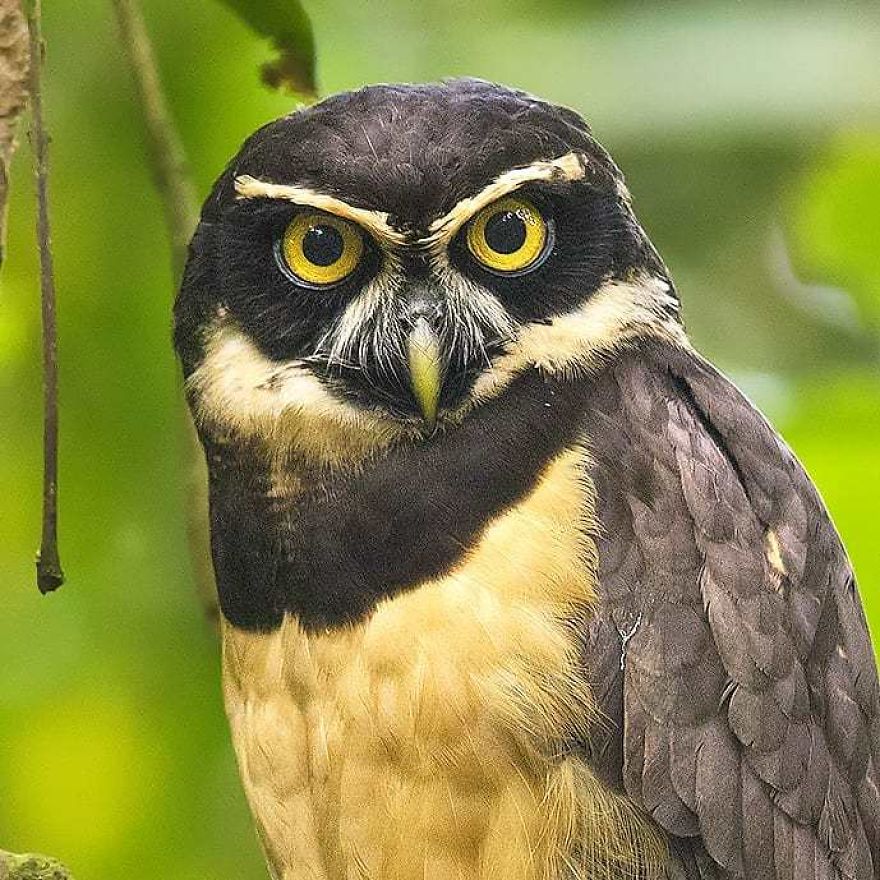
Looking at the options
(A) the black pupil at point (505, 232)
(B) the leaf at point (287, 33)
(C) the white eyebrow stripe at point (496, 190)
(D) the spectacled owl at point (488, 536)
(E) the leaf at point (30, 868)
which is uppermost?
(B) the leaf at point (287, 33)

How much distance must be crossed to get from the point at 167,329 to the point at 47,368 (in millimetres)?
1266

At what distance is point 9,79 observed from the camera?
331cm

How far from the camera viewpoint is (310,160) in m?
3.31

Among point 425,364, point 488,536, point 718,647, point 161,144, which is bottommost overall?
point 718,647

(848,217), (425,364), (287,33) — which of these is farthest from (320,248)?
(848,217)

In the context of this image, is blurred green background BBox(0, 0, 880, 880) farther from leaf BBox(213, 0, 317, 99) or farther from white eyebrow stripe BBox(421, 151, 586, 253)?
white eyebrow stripe BBox(421, 151, 586, 253)

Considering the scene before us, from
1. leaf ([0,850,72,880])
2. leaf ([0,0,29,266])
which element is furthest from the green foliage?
leaf ([0,850,72,880])

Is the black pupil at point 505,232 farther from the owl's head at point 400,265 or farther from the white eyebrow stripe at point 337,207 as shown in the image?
the white eyebrow stripe at point 337,207

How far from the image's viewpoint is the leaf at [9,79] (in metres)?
3.29

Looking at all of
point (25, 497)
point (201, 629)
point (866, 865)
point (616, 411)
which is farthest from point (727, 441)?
point (25, 497)

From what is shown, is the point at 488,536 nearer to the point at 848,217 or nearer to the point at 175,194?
the point at 175,194

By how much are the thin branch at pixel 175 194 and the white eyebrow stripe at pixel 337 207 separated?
Answer: 402mm

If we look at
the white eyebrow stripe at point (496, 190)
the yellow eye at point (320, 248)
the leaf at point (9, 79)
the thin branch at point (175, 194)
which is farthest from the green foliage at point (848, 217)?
the leaf at point (9, 79)

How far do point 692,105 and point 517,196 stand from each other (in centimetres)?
137
